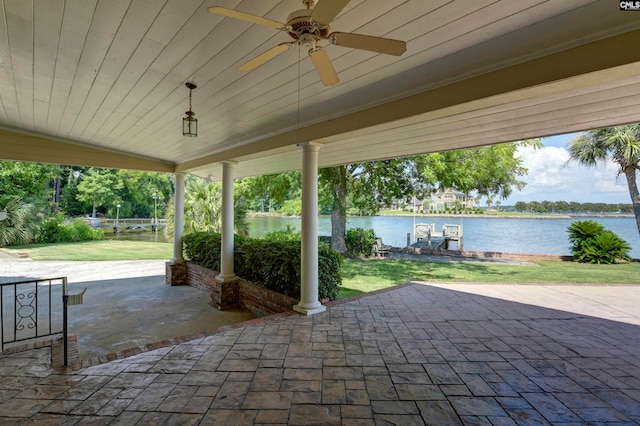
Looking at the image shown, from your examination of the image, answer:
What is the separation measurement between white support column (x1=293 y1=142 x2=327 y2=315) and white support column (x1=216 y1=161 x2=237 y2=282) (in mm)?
2111

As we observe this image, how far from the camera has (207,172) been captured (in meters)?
8.00

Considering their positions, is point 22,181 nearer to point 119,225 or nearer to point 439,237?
point 119,225

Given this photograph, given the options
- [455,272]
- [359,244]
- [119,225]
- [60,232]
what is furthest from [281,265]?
[119,225]

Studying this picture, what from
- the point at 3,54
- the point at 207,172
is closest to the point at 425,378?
the point at 3,54

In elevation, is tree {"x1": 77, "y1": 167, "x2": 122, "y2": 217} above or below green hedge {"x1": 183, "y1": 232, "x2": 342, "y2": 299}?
above

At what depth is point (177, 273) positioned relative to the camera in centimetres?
753

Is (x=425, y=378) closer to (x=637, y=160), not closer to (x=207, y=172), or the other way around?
(x=207, y=172)

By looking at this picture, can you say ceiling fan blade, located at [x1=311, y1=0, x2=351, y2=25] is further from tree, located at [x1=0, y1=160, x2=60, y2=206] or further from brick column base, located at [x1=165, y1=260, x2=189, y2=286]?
tree, located at [x1=0, y1=160, x2=60, y2=206]

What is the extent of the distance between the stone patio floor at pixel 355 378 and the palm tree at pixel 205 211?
6.69 m

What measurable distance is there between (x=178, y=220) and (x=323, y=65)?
7.11 m

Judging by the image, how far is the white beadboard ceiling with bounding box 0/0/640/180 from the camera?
1.87 m

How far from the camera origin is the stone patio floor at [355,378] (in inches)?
82.8

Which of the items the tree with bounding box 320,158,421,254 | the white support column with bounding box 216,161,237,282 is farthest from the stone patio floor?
the tree with bounding box 320,158,421,254

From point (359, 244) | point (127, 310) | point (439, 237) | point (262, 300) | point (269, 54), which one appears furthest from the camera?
point (439, 237)
